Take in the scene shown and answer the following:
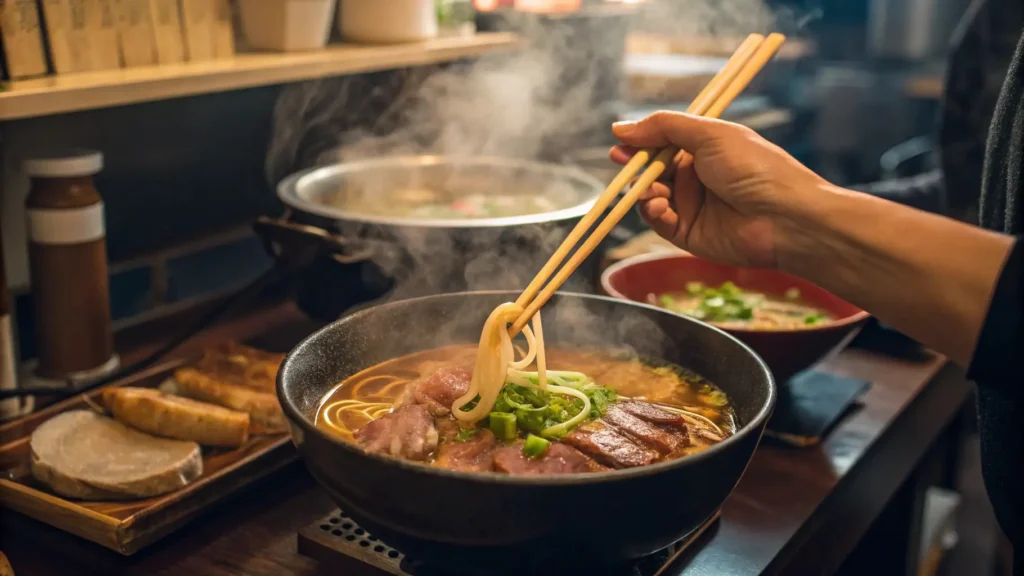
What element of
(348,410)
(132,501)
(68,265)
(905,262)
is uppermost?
(905,262)

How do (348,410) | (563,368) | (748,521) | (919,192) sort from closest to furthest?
1. (348,410)
2. (748,521)
3. (563,368)
4. (919,192)

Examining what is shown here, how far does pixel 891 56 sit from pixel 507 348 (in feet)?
16.1

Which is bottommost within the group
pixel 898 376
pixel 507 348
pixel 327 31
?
pixel 898 376

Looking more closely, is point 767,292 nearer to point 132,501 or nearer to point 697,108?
point 697,108

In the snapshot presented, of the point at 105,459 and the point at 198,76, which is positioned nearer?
the point at 105,459

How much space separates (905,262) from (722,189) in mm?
350

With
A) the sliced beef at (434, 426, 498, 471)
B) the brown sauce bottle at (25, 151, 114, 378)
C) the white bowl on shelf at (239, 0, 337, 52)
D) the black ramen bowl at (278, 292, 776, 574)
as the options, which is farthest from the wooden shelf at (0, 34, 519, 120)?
the sliced beef at (434, 426, 498, 471)

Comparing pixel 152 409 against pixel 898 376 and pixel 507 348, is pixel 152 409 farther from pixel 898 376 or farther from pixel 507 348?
pixel 898 376

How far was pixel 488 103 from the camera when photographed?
8.98ft

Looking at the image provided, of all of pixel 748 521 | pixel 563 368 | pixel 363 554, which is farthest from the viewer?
pixel 563 368

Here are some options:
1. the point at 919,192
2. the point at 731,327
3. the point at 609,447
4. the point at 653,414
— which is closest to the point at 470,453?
the point at 609,447

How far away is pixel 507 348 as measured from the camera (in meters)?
1.26

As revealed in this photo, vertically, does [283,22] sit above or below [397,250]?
above

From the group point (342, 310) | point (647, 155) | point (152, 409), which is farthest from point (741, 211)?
point (152, 409)
